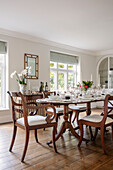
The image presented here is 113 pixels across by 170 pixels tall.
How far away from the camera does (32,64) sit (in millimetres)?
5266

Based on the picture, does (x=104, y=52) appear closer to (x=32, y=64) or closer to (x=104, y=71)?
(x=104, y=71)

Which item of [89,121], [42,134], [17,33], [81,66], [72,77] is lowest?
[42,134]

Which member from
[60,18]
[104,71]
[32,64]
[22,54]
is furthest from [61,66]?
[60,18]

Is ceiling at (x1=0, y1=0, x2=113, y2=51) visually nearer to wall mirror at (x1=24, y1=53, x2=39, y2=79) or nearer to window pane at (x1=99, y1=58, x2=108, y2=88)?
wall mirror at (x1=24, y1=53, x2=39, y2=79)

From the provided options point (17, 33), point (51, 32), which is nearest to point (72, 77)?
point (51, 32)

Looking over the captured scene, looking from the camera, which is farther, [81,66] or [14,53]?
[81,66]

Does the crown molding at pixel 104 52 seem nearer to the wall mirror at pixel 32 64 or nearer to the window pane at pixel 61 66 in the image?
the window pane at pixel 61 66

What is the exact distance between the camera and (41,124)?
2318mm

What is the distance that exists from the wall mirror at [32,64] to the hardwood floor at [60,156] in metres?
2.51

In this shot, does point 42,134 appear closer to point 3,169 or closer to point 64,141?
point 64,141

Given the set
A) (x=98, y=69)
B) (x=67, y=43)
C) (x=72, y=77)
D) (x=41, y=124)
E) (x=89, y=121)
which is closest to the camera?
(x=41, y=124)

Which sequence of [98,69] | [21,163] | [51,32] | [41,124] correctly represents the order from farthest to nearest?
[98,69] < [51,32] < [41,124] < [21,163]

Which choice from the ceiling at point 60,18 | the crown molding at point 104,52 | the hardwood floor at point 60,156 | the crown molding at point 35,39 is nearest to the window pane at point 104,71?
the crown molding at point 104,52

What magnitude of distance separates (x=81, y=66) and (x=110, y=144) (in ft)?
15.0
